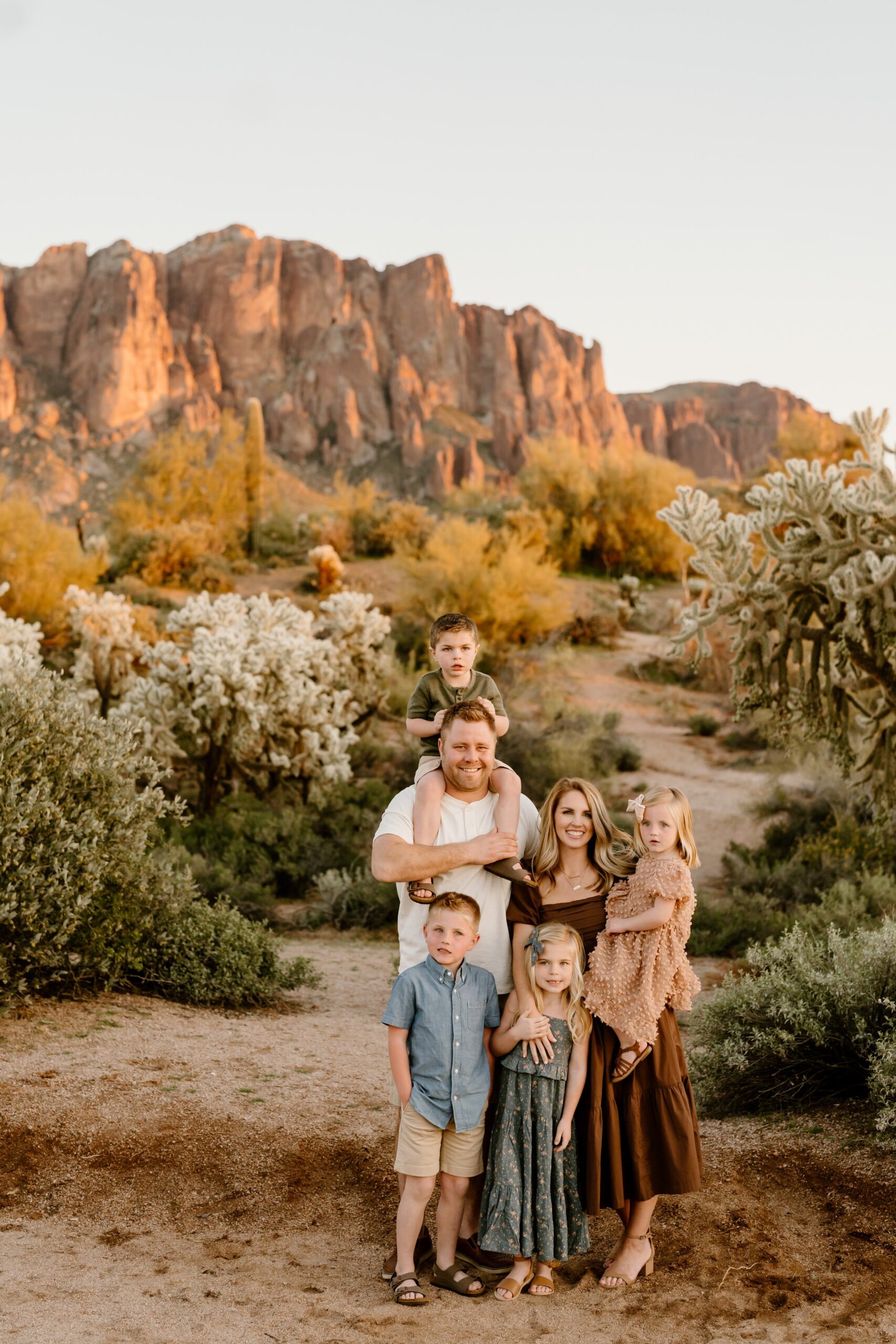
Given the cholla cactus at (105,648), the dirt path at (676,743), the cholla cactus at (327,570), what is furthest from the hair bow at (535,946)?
the cholla cactus at (327,570)

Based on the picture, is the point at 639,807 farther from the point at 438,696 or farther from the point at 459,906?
the point at 438,696

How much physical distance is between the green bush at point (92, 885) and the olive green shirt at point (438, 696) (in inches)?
100

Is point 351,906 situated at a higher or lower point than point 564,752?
lower

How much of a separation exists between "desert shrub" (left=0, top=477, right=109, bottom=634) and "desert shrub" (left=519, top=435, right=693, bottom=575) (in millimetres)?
13611

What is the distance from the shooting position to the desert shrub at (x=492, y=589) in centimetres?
2256

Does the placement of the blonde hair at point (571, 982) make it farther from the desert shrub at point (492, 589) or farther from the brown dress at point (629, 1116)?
the desert shrub at point (492, 589)

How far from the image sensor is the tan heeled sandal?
148 inches

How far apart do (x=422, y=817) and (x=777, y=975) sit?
92.6 inches

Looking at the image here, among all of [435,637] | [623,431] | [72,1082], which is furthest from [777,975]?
[623,431]

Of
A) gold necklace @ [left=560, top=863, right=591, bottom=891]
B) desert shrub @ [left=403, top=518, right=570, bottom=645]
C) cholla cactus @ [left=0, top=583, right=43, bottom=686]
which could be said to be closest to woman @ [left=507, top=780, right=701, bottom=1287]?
gold necklace @ [left=560, top=863, right=591, bottom=891]

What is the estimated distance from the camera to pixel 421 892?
12.3ft

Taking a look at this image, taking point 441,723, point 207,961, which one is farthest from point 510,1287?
point 207,961

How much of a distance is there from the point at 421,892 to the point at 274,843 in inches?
329

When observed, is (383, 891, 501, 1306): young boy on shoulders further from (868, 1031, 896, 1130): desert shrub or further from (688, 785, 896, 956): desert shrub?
(688, 785, 896, 956): desert shrub
